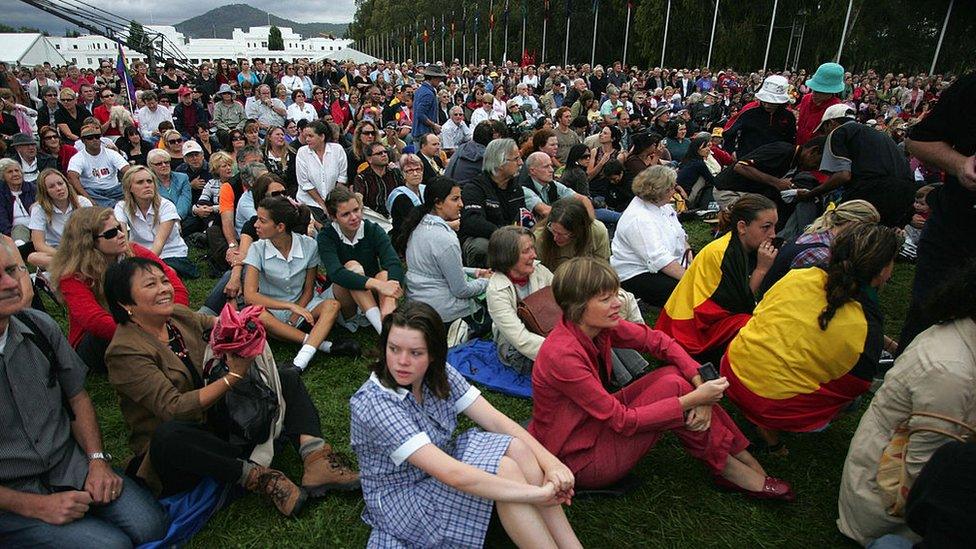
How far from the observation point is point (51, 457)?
2508 mm

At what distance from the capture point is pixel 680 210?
8.16 m

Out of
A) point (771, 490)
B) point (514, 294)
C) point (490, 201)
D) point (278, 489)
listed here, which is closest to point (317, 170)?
point (490, 201)

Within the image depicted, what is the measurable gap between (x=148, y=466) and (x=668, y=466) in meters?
2.73

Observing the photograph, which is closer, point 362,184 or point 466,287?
point 466,287

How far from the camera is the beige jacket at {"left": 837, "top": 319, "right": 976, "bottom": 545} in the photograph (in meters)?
2.19

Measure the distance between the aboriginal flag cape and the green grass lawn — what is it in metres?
0.70

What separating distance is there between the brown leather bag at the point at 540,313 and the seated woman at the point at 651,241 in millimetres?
891

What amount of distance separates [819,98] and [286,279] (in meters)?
5.63

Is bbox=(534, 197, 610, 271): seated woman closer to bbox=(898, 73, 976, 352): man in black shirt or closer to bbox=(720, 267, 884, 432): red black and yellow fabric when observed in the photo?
bbox=(720, 267, 884, 432): red black and yellow fabric

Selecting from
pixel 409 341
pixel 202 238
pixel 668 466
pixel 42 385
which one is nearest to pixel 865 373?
pixel 668 466

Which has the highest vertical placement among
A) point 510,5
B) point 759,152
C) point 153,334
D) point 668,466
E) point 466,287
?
point 510,5

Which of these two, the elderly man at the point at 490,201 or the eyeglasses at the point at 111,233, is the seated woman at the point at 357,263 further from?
the eyeglasses at the point at 111,233

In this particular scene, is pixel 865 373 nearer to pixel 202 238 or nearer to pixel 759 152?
pixel 759 152

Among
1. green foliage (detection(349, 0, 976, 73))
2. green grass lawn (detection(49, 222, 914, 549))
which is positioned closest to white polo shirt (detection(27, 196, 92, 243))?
green grass lawn (detection(49, 222, 914, 549))
